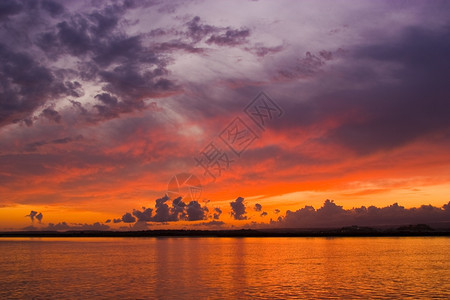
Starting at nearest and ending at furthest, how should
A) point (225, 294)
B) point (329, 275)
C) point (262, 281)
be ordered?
point (225, 294), point (262, 281), point (329, 275)

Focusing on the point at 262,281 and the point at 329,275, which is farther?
the point at 329,275

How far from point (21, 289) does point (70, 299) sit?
11.2 metres

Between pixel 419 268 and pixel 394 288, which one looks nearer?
pixel 394 288

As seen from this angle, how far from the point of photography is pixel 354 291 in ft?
158

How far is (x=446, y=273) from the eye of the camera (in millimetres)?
64688

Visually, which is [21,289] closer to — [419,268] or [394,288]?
[394,288]

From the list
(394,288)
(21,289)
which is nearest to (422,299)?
(394,288)

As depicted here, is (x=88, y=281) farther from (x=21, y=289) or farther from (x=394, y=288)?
(x=394, y=288)

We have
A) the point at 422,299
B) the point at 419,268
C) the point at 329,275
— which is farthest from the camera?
the point at 419,268

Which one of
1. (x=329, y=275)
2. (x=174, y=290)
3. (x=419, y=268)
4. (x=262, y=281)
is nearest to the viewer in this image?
(x=174, y=290)

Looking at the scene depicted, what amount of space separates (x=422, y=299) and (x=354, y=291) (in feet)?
24.8

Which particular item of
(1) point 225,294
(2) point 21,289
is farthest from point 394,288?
(2) point 21,289

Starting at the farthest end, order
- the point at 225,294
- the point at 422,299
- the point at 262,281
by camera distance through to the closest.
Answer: the point at 262,281
the point at 225,294
the point at 422,299

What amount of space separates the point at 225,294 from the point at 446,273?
127ft
